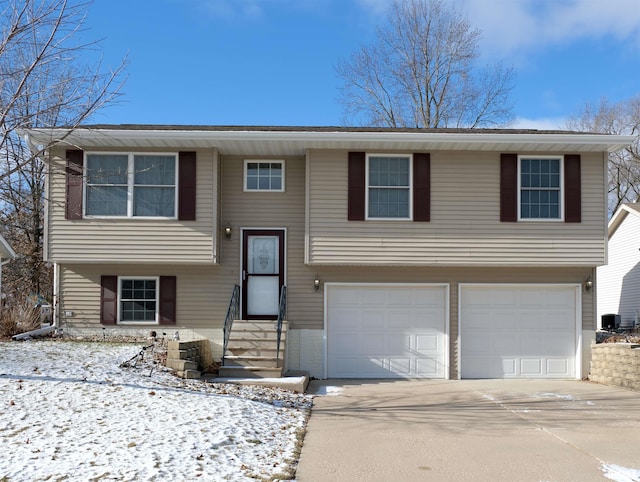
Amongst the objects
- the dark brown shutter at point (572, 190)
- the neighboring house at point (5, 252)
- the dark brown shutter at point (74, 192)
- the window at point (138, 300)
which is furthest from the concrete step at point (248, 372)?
the neighboring house at point (5, 252)

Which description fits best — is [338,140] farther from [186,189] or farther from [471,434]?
[471,434]

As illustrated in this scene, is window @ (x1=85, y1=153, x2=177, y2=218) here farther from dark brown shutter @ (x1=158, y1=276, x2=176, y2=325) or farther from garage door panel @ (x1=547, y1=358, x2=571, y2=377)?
garage door panel @ (x1=547, y1=358, x2=571, y2=377)

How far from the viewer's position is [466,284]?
14430 millimetres

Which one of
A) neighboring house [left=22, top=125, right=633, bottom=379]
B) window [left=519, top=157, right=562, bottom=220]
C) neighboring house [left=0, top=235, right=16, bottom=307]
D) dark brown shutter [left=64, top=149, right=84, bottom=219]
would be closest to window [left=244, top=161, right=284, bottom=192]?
neighboring house [left=22, top=125, right=633, bottom=379]

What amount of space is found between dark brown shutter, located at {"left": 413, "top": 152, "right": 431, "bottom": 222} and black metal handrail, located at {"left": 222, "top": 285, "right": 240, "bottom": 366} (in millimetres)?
4075

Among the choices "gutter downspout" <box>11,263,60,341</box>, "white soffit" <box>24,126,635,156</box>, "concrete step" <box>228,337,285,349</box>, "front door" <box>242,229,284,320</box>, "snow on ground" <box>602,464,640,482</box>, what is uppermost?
"white soffit" <box>24,126,635,156</box>

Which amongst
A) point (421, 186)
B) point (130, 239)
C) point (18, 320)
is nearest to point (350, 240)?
point (421, 186)

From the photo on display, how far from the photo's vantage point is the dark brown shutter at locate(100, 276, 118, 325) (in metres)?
14.2

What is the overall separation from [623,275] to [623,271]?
5.7 inches

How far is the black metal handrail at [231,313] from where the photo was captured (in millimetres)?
13133

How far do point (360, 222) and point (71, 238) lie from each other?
5.91 metres

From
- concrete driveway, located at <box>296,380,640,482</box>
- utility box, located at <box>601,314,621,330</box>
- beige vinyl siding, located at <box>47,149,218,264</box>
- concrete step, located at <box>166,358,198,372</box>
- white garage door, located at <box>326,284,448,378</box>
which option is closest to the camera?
concrete driveway, located at <box>296,380,640,482</box>

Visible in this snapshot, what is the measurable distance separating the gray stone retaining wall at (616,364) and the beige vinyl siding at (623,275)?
847 cm

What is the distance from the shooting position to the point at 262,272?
47.8 ft
